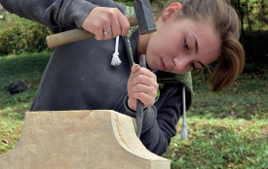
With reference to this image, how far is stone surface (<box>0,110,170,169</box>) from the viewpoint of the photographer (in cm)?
88

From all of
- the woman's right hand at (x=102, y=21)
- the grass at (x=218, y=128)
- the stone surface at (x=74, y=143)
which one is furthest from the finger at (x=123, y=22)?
the grass at (x=218, y=128)

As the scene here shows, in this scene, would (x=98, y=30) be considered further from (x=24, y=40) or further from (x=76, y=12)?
(x=24, y=40)

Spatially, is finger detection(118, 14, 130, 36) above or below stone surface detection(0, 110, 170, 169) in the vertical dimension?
above

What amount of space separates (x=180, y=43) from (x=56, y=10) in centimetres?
79

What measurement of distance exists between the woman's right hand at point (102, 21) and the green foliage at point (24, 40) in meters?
15.0

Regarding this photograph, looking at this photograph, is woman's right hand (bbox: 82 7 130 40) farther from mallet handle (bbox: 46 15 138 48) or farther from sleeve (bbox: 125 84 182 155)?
sleeve (bbox: 125 84 182 155)

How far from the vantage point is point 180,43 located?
5.29 feet

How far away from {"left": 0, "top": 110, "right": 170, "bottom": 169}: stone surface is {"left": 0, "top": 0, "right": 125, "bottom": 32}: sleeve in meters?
0.60

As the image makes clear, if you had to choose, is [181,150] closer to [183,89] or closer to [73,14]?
[183,89]

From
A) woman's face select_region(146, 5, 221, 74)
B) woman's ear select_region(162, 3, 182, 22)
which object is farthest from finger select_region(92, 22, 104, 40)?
woman's ear select_region(162, 3, 182, 22)

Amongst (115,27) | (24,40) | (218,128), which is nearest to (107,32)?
(115,27)

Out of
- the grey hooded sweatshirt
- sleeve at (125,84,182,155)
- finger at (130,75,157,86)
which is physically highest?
finger at (130,75,157,86)

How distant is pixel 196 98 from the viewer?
8.05 m

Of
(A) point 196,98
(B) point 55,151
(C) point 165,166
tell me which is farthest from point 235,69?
(A) point 196,98
